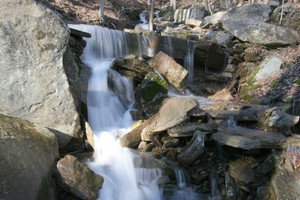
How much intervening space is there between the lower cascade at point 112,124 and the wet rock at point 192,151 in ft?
1.74

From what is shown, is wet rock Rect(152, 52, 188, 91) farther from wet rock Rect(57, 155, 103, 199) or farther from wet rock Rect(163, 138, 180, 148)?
wet rock Rect(57, 155, 103, 199)

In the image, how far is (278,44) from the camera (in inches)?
552

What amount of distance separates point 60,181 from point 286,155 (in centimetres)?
409

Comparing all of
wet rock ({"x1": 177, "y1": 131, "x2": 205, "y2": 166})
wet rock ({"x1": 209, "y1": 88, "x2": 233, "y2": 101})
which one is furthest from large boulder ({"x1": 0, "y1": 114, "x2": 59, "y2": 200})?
wet rock ({"x1": 209, "y1": 88, "x2": 233, "y2": 101})

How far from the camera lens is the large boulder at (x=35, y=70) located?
6223 millimetres

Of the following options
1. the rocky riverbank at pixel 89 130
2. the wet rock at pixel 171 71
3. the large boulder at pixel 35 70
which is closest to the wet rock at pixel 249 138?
the rocky riverbank at pixel 89 130

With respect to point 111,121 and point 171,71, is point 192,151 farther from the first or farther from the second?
point 171,71

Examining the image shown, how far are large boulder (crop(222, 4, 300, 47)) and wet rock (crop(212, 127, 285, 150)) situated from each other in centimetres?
813

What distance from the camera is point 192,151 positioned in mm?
6578

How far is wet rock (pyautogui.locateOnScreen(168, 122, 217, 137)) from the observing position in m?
6.93

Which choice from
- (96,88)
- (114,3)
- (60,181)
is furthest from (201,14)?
(60,181)

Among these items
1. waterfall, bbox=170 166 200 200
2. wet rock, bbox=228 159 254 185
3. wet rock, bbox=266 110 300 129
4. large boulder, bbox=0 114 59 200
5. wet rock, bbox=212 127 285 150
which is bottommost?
waterfall, bbox=170 166 200 200

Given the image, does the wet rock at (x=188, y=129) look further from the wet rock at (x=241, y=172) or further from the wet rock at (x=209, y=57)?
the wet rock at (x=209, y=57)

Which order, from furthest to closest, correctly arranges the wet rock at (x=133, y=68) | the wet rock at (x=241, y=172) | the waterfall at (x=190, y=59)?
the waterfall at (x=190, y=59) → the wet rock at (x=133, y=68) → the wet rock at (x=241, y=172)
